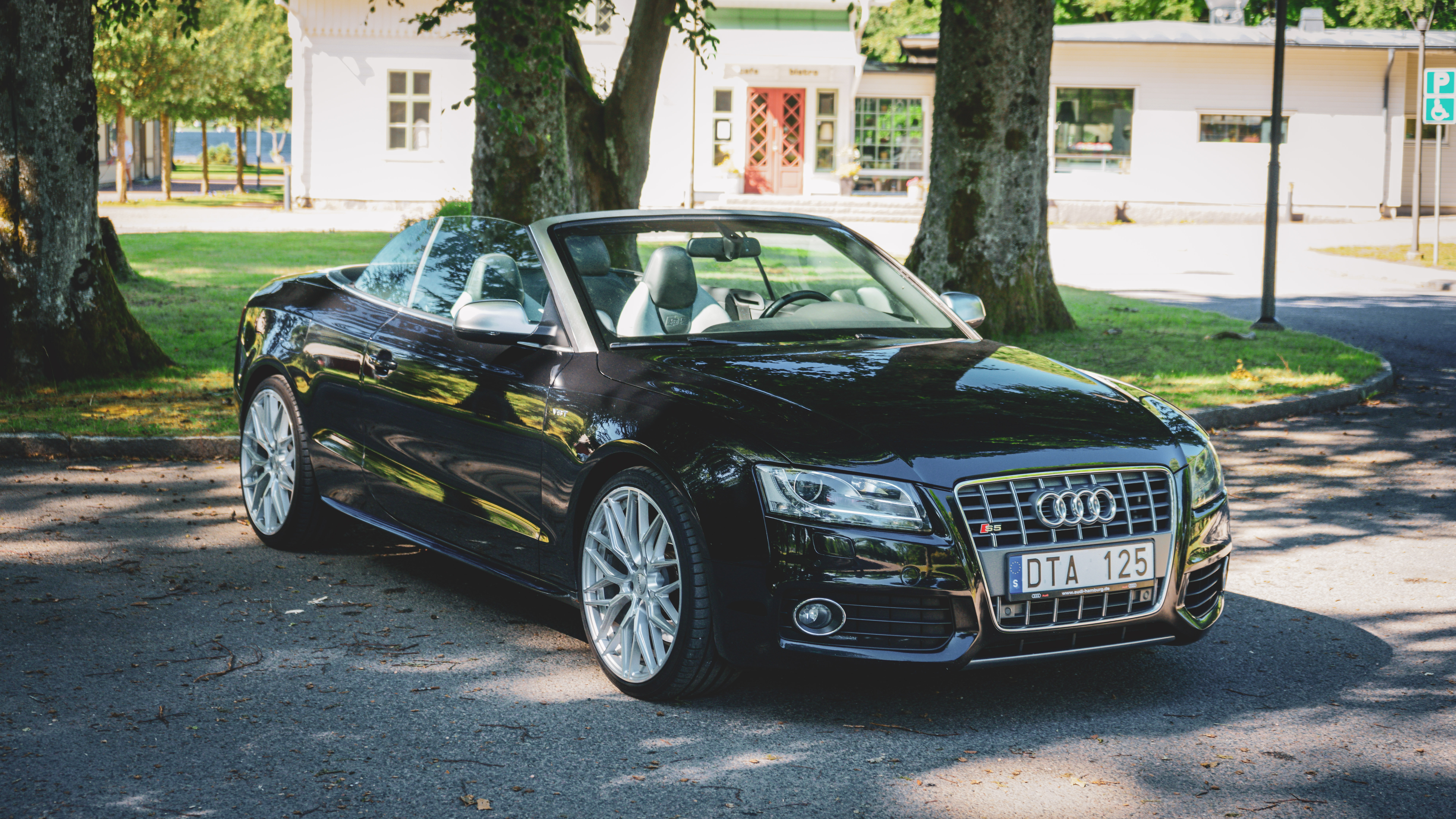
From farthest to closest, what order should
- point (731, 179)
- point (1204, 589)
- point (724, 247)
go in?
point (731, 179) < point (724, 247) < point (1204, 589)

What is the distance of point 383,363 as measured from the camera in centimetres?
591

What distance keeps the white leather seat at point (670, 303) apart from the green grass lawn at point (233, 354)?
14.9 ft

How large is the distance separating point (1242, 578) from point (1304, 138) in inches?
1413

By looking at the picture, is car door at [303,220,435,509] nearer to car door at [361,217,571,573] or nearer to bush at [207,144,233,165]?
car door at [361,217,571,573]

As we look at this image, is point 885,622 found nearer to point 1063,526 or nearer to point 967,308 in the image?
point 1063,526

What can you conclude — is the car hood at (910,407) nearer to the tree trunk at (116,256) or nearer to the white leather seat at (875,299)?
the white leather seat at (875,299)

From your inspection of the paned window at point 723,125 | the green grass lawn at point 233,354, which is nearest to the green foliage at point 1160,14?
the paned window at point 723,125

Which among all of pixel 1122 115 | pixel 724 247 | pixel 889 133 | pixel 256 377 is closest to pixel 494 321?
pixel 724 247

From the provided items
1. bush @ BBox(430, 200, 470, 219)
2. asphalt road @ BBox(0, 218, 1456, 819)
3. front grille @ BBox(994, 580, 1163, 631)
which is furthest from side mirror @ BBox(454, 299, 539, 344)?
bush @ BBox(430, 200, 470, 219)

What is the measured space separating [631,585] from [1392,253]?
24.5m

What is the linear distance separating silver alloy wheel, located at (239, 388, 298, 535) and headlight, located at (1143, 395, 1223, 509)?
3.73 meters

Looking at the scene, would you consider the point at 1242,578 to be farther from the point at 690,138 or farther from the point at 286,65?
the point at 286,65

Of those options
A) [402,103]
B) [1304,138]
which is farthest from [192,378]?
[1304,138]

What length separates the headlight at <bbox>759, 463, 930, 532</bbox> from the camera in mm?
4105
